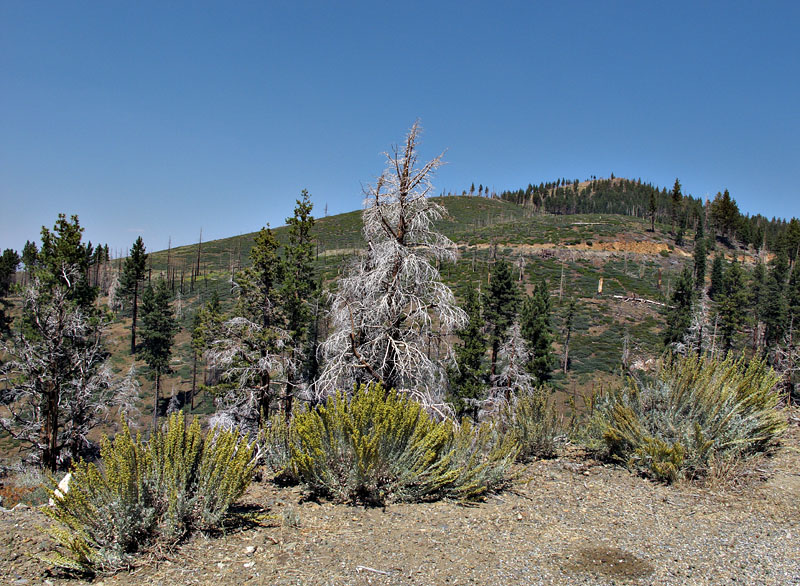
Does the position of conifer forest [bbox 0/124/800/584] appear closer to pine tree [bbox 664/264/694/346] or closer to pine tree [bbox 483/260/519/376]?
pine tree [bbox 483/260/519/376]

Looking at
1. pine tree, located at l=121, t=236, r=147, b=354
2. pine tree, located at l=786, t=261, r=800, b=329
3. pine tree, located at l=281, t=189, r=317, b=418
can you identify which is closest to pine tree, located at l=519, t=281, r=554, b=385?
pine tree, located at l=281, t=189, r=317, b=418

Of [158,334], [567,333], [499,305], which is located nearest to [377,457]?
[499,305]

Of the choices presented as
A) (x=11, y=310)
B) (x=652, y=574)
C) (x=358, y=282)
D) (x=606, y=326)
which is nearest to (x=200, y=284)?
(x=11, y=310)

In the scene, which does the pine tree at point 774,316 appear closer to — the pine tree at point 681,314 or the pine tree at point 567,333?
the pine tree at point 681,314

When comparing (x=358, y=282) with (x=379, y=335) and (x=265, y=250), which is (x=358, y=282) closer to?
(x=379, y=335)

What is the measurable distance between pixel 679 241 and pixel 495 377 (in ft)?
242

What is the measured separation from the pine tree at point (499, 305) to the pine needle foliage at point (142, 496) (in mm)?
25146

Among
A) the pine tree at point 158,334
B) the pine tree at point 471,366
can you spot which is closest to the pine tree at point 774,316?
the pine tree at point 471,366

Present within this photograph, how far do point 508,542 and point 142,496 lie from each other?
3457 mm

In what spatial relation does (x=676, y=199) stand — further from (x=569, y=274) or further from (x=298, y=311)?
(x=298, y=311)

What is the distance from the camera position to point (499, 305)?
29.9 m

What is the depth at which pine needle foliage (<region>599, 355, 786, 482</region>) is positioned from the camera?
21.9ft

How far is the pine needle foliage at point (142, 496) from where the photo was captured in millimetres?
3996

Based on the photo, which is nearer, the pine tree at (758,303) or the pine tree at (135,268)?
the pine tree at (758,303)
